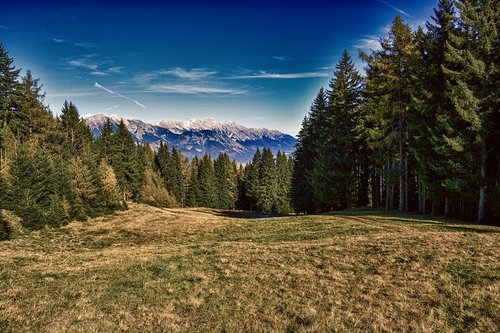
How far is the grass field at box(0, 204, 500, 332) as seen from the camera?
8008 millimetres

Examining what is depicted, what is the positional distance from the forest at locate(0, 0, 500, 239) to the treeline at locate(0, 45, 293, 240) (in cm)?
16

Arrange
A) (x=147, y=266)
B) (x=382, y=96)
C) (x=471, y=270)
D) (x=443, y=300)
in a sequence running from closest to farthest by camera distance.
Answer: (x=443, y=300), (x=471, y=270), (x=147, y=266), (x=382, y=96)

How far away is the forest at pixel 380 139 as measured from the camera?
21.6 metres

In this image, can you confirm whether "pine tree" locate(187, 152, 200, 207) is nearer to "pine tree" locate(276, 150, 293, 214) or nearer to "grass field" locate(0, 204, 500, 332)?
"pine tree" locate(276, 150, 293, 214)

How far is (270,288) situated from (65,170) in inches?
1423

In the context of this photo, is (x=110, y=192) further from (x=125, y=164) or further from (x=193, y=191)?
(x=193, y=191)

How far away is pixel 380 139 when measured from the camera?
35.3 meters

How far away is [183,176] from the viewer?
9675 cm

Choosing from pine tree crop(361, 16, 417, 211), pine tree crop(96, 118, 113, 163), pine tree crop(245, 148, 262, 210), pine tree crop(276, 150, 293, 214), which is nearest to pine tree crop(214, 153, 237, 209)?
pine tree crop(245, 148, 262, 210)

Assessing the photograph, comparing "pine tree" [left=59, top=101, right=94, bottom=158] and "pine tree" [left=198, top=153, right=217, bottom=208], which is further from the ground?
"pine tree" [left=59, top=101, right=94, bottom=158]

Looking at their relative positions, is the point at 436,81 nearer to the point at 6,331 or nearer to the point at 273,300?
the point at 273,300

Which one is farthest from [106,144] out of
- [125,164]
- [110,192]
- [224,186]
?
[224,186]

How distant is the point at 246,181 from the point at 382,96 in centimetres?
6684

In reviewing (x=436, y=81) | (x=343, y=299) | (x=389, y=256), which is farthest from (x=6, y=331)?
(x=436, y=81)
